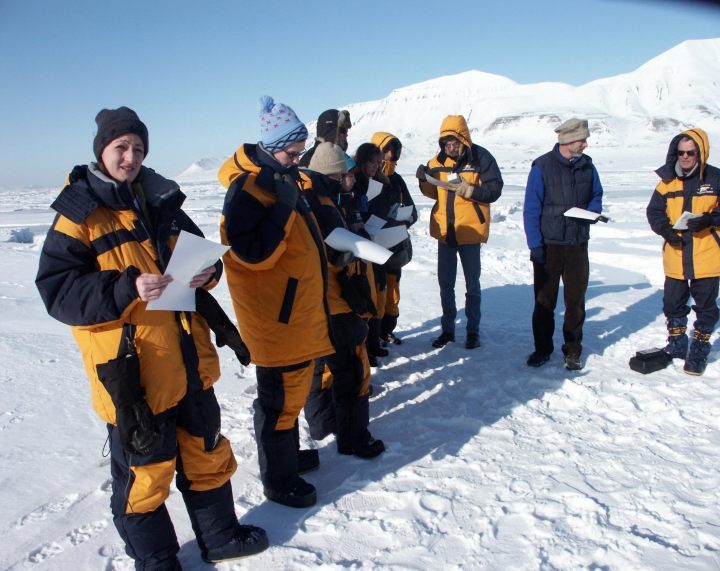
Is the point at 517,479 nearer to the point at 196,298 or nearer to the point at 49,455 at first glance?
the point at 196,298

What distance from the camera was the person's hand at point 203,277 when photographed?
201 cm

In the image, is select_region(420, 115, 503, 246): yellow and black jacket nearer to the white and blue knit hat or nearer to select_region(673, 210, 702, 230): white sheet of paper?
select_region(673, 210, 702, 230): white sheet of paper

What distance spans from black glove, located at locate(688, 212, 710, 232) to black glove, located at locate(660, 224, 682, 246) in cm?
17

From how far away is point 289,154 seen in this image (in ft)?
8.25

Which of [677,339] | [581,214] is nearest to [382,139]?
[581,214]

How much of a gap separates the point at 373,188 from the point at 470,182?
1109 millimetres

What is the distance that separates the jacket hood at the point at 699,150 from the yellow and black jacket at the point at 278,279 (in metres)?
2.96

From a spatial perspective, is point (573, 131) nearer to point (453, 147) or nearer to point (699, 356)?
point (453, 147)

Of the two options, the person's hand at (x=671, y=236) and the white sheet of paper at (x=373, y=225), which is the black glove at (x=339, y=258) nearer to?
the white sheet of paper at (x=373, y=225)

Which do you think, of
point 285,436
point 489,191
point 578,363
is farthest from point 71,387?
point 578,363

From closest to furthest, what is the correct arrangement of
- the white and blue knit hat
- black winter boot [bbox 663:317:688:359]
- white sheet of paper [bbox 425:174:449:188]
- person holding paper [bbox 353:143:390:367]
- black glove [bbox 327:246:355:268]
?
the white and blue knit hat
black glove [bbox 327:246:355:268]
person holding paper [bbox 353:143:390:367]
black winter boot [bbox 663:317:688:359]
white sheet of paper [bbox 425:174:449:188]

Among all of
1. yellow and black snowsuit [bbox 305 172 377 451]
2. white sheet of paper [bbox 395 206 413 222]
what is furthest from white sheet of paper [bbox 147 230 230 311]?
white sheet of paper [bbox 395 206 413 222]

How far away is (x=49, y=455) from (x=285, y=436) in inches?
56.9

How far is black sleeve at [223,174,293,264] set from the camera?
7.58 feet
